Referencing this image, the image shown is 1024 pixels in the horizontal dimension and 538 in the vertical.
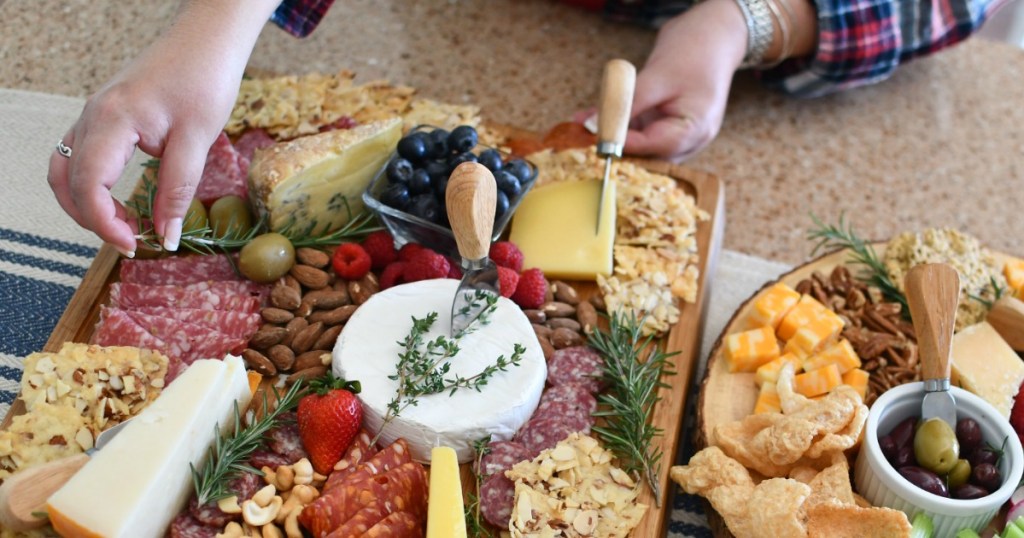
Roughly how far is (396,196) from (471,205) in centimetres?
28

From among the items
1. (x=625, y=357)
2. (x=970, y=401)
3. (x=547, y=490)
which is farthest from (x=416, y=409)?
(x=970, y=401)

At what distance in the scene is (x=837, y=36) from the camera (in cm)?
197

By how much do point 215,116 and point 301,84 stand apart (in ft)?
1.63

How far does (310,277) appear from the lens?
148cm

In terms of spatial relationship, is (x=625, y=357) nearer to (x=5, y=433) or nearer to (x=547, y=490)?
(x=547, y=490)

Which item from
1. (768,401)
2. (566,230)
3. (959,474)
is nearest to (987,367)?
(959,474)

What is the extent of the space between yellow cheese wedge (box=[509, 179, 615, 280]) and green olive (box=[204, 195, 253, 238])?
438 mm

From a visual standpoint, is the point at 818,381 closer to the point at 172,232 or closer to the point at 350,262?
the point at 350,262

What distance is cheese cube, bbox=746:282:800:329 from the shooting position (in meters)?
1.47

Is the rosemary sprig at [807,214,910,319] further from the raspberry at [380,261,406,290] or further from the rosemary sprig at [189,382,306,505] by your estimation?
the rosemary sprig at [189,382,306,505]

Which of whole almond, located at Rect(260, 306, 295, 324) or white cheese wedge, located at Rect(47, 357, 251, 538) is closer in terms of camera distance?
white cheese wedge, located at Rect(47, 357, 251, 538)

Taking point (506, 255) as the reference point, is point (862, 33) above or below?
above

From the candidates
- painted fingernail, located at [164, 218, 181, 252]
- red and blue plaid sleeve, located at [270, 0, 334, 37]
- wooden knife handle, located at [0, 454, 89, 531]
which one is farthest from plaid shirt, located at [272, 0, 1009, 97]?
wooden knife handle, located at [0, 454, 89, 531]

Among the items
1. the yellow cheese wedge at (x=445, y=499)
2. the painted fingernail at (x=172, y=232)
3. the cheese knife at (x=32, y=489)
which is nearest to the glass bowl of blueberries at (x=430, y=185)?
the painted fingernail at (x=172, y=232)
